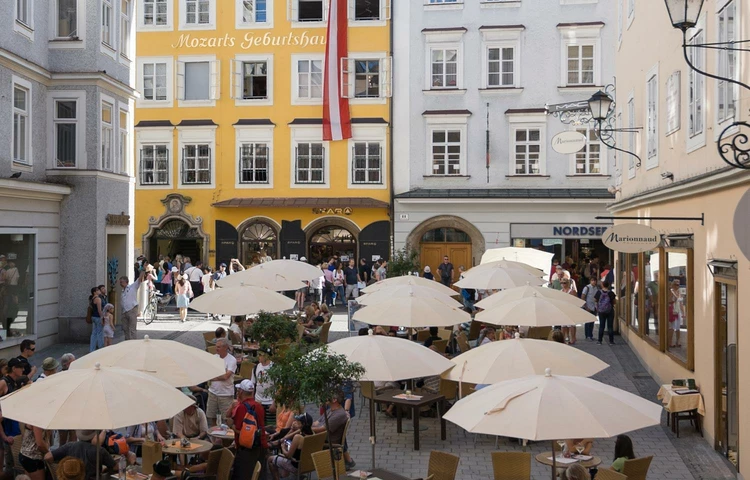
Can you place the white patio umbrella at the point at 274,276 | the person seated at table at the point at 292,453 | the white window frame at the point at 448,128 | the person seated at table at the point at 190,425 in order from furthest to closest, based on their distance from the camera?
the white window frame at the point at 448,128 → the white patio umbrella at the point at 274,276 → the person seated at table at the point at 190,425 → the person seated at table at the point at 292,453

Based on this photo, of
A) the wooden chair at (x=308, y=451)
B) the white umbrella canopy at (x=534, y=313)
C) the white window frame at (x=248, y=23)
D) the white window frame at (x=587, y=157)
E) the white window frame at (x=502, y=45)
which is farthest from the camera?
the white window frame at (x=248, y=23)

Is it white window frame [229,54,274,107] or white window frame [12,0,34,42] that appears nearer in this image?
white window frame [12,0,34,42]

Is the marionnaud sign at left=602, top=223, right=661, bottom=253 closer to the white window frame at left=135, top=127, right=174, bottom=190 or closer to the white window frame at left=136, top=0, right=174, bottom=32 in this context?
the white window frame at left=135, top=127, right=174, bottom=190

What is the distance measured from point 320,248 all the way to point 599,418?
28.5 metres

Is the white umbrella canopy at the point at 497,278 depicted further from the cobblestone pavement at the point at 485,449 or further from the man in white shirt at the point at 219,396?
the man in white shirt at the point at 219,396

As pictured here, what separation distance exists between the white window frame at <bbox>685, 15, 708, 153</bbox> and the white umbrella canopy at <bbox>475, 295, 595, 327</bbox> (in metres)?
3.29

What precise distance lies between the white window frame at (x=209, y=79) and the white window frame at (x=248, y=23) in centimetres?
175

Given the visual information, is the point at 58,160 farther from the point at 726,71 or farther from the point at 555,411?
the point at 555,411

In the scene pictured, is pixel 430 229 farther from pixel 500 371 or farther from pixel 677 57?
pixel 500 371

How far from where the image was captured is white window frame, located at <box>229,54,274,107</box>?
35906 mm

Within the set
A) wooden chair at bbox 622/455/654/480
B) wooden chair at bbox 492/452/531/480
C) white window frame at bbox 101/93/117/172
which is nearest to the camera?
wooden chair at bbox 622/455/654/480

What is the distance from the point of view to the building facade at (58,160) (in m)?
19.7

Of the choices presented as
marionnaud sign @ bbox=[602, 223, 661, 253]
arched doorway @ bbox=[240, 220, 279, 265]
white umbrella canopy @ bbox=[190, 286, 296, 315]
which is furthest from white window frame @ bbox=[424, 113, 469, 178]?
marionnaud sign @ bbox=[602, 223, 661, 253]

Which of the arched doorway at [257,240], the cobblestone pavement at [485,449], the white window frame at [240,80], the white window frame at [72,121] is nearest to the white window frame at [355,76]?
the white window frame at [240,80]
